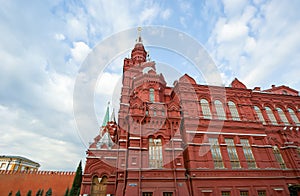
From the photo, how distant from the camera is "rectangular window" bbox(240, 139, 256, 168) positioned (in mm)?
15641

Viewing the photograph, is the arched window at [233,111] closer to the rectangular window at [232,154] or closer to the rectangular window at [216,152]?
the rectangular window at [232,154]

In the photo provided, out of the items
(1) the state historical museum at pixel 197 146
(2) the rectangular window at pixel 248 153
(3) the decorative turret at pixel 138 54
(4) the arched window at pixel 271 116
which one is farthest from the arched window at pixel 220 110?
(3) the decorative turret at pixel 138 54

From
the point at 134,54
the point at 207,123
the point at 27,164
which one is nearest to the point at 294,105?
the point at 207,123

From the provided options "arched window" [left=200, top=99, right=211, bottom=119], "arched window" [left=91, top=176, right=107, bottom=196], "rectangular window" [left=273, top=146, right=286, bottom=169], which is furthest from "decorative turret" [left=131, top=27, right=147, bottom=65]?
"rectangular window" [left=273, top=146, right=286, bottom=169]

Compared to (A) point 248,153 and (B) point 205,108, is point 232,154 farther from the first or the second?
(B) point 205,108

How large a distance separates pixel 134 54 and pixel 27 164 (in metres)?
52.6

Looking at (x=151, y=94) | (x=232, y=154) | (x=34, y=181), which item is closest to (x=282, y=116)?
(x=232, y=154)

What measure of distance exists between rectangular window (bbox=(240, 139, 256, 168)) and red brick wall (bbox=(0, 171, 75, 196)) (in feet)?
79.5

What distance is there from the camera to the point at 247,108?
763 inches

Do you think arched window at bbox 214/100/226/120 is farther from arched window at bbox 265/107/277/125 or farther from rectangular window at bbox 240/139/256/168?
arched window at bbox 265/107/277/125

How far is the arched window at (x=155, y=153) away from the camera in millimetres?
13438

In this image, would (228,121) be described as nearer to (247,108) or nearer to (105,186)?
(247,108)

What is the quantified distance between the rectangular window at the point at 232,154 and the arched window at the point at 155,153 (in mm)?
7099

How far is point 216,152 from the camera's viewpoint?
15469mm
